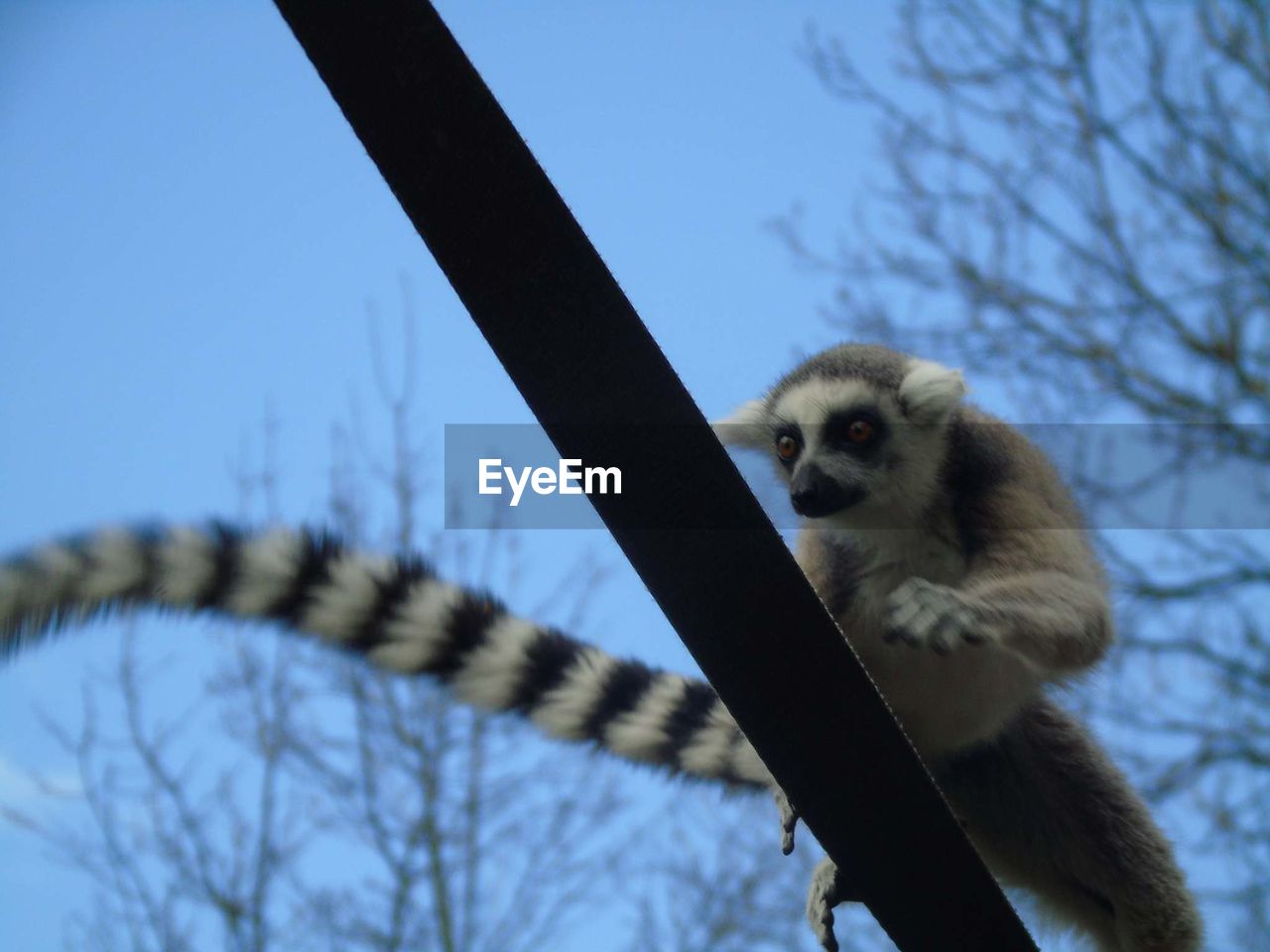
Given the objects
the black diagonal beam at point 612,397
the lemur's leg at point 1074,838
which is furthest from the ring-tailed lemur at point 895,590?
the black diagonal beam at point 612,397

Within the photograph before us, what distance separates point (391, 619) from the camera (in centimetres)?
245

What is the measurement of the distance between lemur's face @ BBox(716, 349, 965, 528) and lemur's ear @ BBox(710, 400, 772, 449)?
0.39 ft

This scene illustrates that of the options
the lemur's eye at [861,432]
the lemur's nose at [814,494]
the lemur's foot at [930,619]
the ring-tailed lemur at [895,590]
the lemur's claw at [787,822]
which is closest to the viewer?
the lemur's foot at [930,619]

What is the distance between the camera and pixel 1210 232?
5.34m

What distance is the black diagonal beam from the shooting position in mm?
1098

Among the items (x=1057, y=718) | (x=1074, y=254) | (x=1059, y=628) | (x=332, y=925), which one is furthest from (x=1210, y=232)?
(x=332, y=925)

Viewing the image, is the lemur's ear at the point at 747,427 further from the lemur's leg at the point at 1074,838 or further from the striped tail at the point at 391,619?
the lemur's leg at the point at 1074,838

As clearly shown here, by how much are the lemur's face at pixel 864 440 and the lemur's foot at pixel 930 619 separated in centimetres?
55

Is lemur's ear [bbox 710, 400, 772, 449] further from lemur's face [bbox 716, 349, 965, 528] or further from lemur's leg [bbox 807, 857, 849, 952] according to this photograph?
lemur's leg [bbox 807, 857, 849, 952]

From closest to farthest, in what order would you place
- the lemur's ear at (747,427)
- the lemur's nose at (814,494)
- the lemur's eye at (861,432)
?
1. the lemur's nose at (814,494)
2. the lemur's eye at (861,432)
3. the lemur's ear at (747,427)

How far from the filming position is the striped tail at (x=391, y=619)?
2.01m

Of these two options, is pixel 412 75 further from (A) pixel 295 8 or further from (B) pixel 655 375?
(B) pixel 655 375

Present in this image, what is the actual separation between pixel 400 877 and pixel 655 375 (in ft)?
14.4

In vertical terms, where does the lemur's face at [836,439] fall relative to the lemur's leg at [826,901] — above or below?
above
